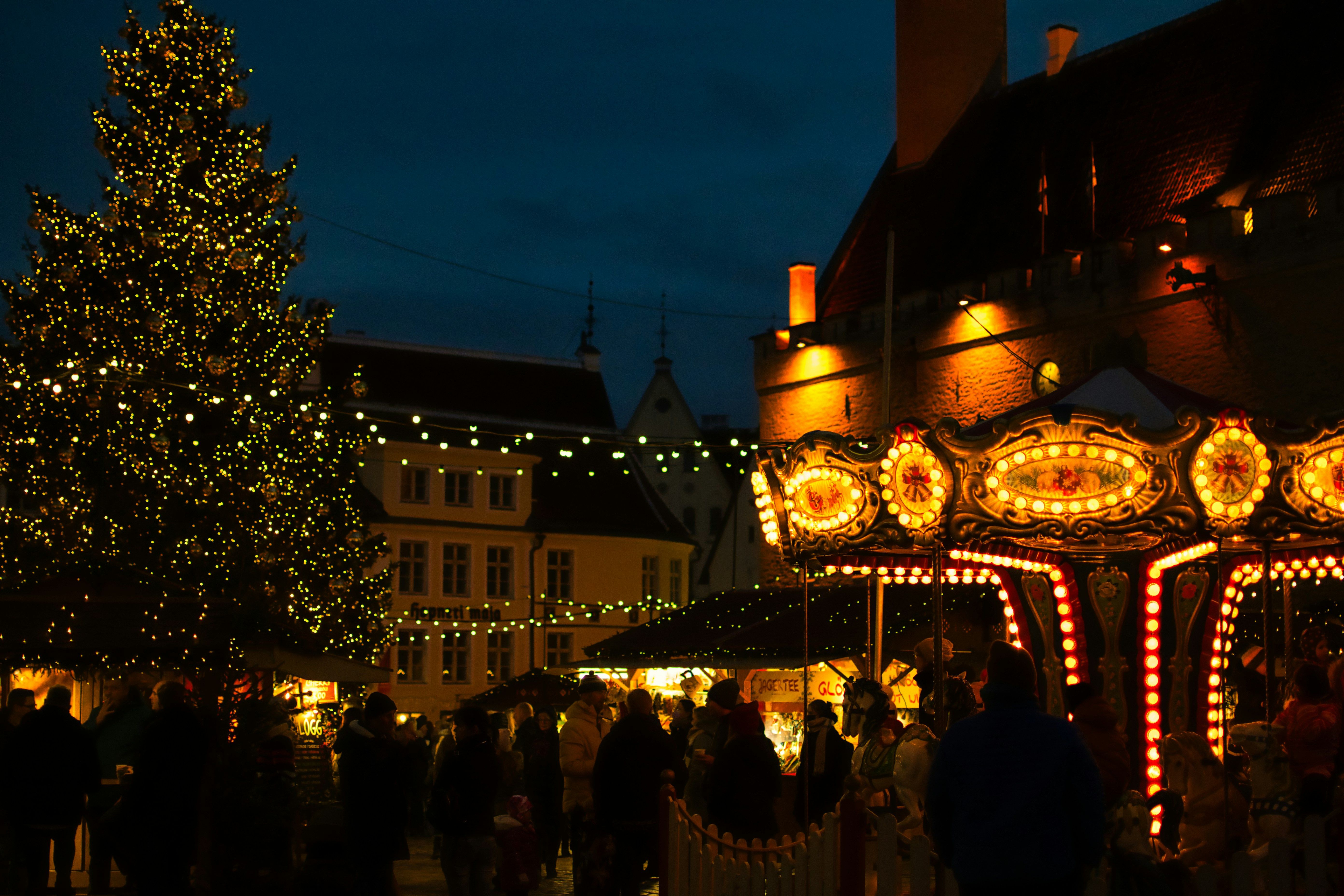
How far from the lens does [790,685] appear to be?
25.9 m

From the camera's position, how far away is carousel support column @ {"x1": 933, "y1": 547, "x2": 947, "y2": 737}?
11.1 metres

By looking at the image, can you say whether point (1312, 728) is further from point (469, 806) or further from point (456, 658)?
Answer: point (456, 658)

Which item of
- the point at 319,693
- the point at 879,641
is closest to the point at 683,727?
the point at 879,641

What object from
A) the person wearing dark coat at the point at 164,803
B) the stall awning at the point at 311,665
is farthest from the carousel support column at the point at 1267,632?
the stall awning at the point at 311,665

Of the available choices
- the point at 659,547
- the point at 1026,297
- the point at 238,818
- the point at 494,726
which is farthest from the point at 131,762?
the point at 659,547

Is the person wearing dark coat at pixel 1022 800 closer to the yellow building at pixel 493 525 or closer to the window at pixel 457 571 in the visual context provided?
the yellow building at pixel 493 525

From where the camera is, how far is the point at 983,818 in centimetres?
592

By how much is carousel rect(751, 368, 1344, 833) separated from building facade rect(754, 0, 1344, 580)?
5.99 m

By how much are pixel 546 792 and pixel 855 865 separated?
745 centimetres

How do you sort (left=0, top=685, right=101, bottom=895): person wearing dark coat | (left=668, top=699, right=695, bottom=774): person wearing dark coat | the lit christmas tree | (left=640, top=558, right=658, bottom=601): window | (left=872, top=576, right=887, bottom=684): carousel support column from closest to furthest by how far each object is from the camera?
(left=0, top=685, right=101, bottom=895): person wearing dark coat < (left=668, top=699, right=695, bottom=774): person wearing dark coat < (left=872, top=576, right=887, bottom=684): carousel support column < the lit christmas tree < (left=640, top=558, right=658, bottom=601): window

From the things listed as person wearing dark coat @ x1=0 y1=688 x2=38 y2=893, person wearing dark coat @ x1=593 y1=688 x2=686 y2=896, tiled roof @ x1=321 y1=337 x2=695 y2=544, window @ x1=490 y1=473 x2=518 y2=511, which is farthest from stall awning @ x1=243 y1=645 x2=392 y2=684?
window @ x1=490 y1=473 x2=518 y2=511

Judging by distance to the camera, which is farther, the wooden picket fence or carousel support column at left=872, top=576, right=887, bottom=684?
carousel support column at left=872, top=576, right=887, bottom=684

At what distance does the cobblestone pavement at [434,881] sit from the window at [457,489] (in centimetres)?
2454

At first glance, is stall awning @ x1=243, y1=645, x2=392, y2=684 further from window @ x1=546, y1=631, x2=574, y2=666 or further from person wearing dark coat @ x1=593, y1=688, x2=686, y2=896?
window @ x1=546, y1=631, x2=574, y2=666
